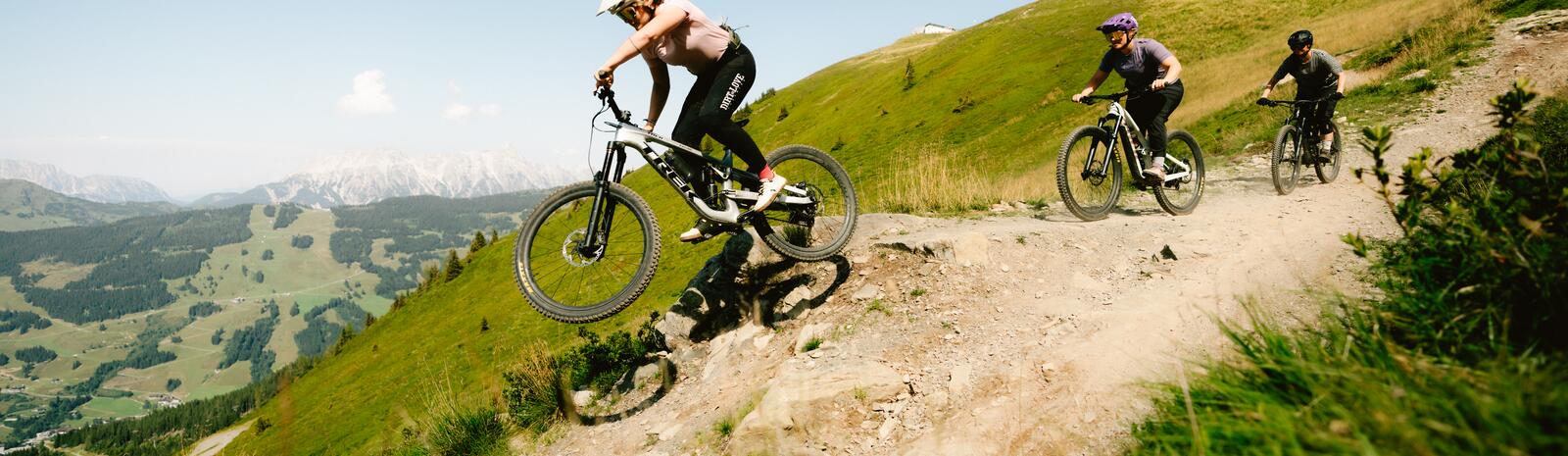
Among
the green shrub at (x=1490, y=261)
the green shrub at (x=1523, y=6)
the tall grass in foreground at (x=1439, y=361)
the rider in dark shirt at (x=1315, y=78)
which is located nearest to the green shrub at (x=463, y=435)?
the tall grass in foreground at (x=1439, y=361)

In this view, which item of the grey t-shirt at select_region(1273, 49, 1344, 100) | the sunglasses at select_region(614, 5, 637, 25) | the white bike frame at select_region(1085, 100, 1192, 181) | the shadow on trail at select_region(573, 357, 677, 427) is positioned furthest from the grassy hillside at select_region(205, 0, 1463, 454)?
the sunglasses at select_region(614, 5, 637, 25)

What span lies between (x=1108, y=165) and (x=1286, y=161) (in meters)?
4.24

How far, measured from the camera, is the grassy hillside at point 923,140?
978 inches

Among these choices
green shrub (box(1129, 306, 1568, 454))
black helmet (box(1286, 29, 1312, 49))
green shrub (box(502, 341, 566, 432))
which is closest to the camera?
green shrub (box(1129, 306, 1568, 454))

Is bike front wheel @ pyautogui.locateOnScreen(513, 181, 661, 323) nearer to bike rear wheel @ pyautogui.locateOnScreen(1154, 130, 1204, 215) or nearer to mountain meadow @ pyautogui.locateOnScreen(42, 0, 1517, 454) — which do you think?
mountain meadow @ pyautogui.locateOnScreen(42, 0, 1517, 454)

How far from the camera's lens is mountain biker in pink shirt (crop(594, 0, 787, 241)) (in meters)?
5.72

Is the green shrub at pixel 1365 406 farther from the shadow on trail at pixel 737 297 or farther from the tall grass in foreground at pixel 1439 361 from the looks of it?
the shadow on trail at pixel 737 297

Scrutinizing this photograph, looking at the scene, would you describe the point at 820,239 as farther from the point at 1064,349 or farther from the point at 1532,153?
the point at 1532,153

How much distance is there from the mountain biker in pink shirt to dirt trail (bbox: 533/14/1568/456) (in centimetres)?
160

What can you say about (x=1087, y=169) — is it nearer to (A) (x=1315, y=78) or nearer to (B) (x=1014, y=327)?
(B) (x=1014, y=327)

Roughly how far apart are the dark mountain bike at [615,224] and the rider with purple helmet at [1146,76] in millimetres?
5347

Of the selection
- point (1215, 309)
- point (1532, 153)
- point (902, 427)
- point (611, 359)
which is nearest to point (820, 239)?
point (611, 359)

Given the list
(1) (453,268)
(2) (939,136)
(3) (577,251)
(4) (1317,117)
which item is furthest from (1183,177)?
(1) (453,268)

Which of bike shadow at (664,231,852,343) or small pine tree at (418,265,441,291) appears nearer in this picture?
bike shadow at (664,231,852,343)
